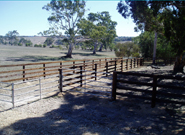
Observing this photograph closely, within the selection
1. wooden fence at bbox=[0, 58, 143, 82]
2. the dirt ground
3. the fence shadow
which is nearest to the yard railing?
wooden fence at bbox=[0, 58, 143, 82]

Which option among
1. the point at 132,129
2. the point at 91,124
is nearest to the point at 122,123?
the point at 132,129

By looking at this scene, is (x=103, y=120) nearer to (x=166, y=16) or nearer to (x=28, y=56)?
(x=166, y=16)

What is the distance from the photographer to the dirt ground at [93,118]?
4.46 m

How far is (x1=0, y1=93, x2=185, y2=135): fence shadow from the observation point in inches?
176

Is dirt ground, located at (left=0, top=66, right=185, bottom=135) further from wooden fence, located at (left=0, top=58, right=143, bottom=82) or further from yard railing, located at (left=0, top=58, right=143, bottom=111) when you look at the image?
wooden fence, located at (left=0, top=58, right=143, bottom=82)

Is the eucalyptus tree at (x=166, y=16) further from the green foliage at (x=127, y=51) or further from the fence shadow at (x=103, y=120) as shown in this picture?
the green foliage at (x=127, y=51)

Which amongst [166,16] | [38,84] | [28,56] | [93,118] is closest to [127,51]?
[28,56]

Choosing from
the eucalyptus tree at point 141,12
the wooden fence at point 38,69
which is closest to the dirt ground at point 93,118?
the wooden fence at point 38,69

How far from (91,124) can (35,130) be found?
1.54 m

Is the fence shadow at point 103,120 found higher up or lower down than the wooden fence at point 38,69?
lower down

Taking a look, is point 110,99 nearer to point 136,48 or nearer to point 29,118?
point 29,118

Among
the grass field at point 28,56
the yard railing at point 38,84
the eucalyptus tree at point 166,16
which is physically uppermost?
the eucalyptus tree at point 166,16

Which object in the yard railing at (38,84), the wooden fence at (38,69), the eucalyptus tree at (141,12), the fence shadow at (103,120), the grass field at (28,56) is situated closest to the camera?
the fence shadow at (103,120)

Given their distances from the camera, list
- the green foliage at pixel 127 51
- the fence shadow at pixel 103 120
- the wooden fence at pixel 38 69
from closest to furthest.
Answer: the fence shadow at pixel 103 120, the wooden fence at pixel 38 69, the green foliage at pixel 127 51
